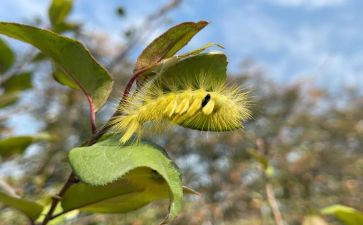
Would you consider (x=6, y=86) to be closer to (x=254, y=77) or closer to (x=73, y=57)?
(x=73, y=57)

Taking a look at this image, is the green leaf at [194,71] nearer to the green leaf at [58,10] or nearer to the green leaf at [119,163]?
the green leaf at [119,163]

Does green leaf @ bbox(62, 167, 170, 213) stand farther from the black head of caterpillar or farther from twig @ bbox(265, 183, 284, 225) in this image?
twig @ bbox(265, 183, 284, 225)

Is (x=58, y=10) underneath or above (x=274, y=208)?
above

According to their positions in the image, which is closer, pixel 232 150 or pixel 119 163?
pixel 119 163

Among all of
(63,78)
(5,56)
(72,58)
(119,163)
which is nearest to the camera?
(119,163)

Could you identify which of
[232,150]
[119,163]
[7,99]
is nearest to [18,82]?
[7,99]

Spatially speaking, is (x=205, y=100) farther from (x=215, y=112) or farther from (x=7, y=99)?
(x=7, y=99)

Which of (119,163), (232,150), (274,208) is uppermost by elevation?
(232,150)
